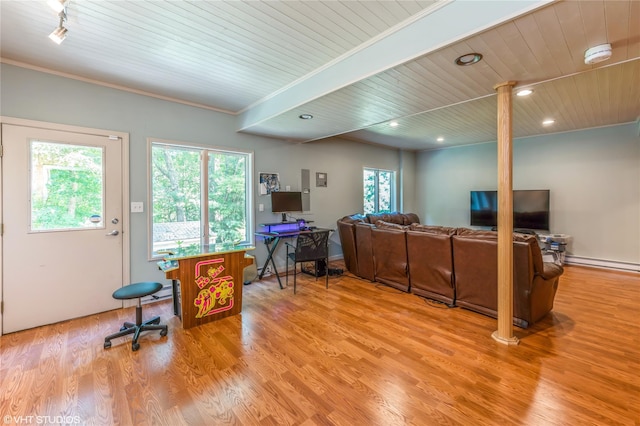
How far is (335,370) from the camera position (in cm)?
214

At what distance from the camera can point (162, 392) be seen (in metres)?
1.92

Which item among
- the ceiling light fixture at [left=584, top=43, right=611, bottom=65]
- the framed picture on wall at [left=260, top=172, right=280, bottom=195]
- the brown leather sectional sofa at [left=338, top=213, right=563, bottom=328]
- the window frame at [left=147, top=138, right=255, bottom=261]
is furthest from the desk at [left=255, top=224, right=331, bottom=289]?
the ceiling light fixture at [left=584, top=43, right=611, bottom=65]

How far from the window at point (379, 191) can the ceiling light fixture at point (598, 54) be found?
15.3 feet

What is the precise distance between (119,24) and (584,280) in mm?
6635

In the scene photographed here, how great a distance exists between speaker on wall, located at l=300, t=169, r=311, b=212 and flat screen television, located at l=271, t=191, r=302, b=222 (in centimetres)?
36

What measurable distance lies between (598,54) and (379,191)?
16.9 ft

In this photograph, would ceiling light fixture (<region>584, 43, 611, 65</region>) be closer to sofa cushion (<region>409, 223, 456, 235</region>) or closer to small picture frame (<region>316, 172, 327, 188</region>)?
sofa cushion (<region>409, 223, 456, 235</region>)

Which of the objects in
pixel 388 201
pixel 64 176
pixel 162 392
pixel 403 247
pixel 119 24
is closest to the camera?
pixel 162 392

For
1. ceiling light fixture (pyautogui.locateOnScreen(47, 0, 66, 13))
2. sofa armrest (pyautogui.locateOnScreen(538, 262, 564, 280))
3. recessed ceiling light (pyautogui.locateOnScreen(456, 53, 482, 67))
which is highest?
ceiling light fixture (pyautogui.locateOnScreen(47, 0, 66, 13))

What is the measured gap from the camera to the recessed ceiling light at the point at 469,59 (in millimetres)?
2117

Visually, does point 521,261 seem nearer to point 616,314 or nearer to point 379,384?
point 616,314

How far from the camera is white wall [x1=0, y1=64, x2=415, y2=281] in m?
2.88

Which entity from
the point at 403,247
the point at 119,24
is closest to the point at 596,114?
the point at 403,247

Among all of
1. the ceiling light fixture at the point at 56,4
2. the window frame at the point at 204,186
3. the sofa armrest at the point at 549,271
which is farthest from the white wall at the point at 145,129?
the sofa armrest at the point at 549,271
